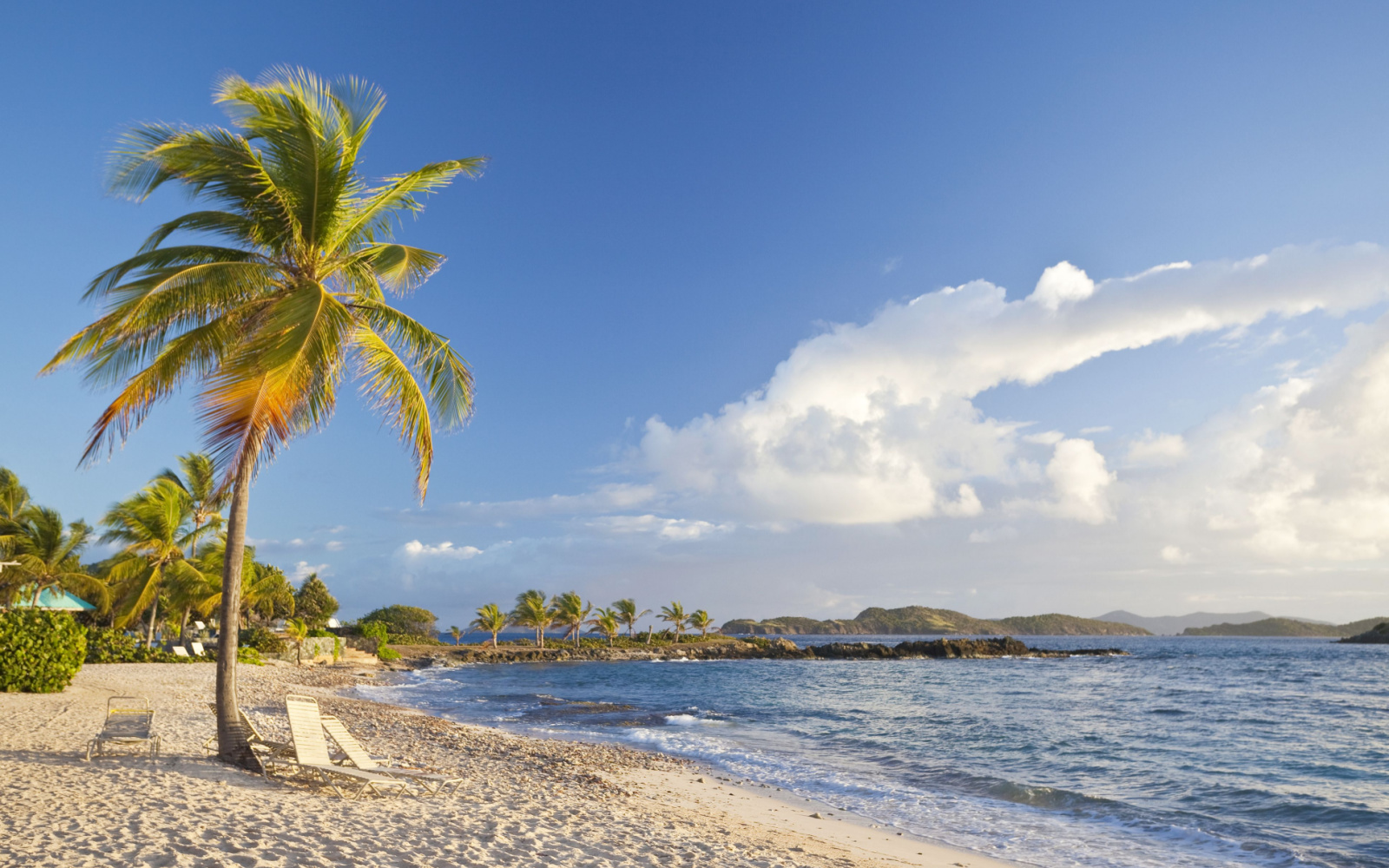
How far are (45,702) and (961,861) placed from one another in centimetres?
1762

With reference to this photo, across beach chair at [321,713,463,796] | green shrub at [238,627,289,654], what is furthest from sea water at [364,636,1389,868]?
green shrub at [238,627,289,654]

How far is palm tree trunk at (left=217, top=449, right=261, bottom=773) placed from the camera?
944 centimetres

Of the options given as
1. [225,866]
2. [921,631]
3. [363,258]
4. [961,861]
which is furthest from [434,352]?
[921,631]

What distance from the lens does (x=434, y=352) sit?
11430 mm

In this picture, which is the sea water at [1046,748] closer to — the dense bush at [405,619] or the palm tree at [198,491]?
the palm tree at [198,491]

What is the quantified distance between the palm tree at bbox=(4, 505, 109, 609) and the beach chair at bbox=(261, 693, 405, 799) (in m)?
31.8

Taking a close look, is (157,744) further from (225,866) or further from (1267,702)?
(1267,702)

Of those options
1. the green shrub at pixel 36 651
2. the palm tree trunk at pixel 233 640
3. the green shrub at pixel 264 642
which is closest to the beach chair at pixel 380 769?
the palm tree trunk at pixel 233 640

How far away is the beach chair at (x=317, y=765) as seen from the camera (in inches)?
359

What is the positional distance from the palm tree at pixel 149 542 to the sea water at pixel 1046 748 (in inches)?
428

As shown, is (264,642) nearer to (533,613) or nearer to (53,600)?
(53,600)

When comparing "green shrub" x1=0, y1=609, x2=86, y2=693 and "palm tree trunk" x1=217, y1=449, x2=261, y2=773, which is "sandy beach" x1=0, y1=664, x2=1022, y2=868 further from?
"green shrub" x1=0, y1=609, x2=86, y2=693

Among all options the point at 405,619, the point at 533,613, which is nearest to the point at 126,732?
the point at 533,613

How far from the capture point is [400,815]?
8.23 meters
